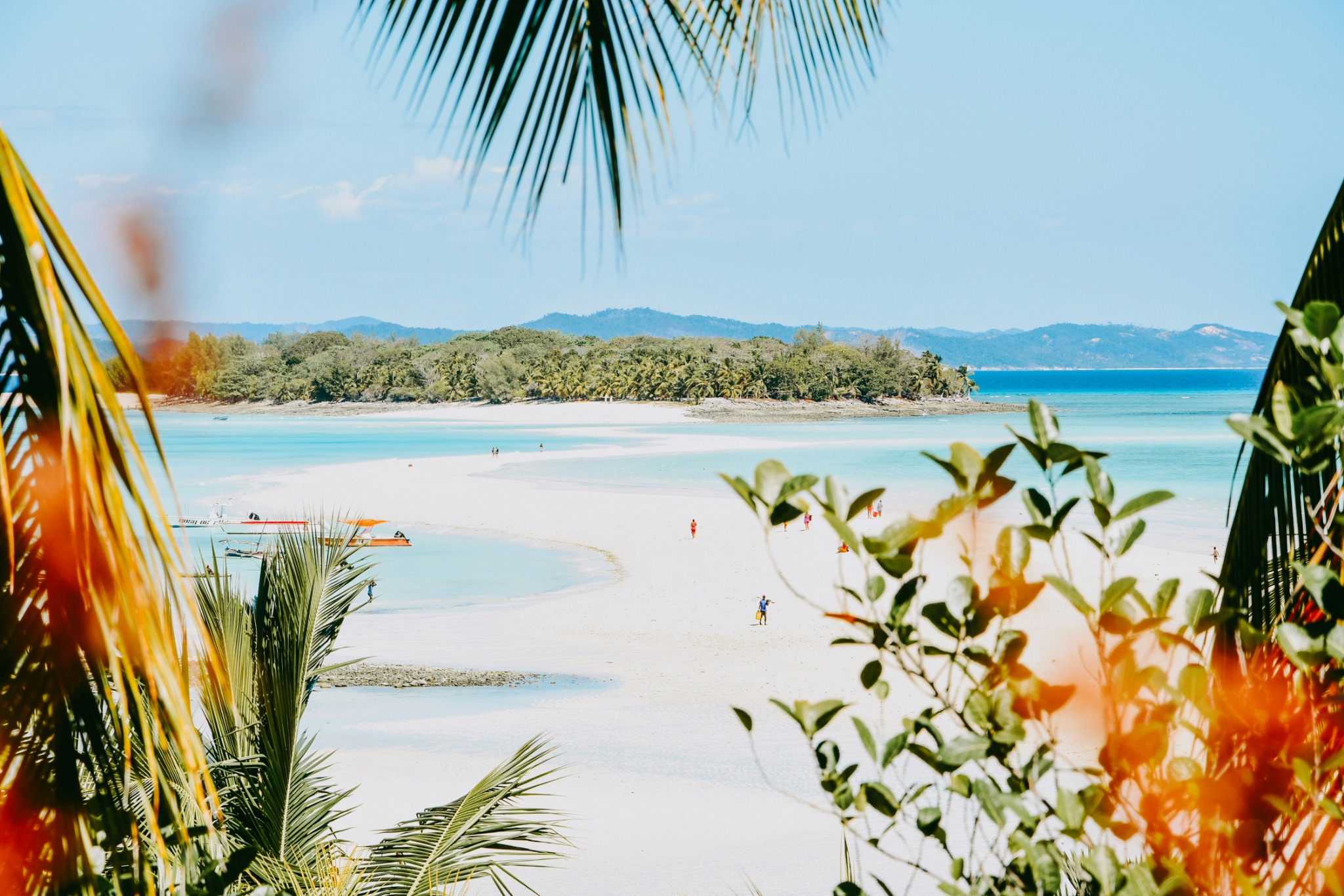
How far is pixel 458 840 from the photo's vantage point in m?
4.50

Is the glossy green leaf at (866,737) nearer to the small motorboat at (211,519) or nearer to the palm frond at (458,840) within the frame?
the palm frond at (458,840)

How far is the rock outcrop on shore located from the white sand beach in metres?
0.31

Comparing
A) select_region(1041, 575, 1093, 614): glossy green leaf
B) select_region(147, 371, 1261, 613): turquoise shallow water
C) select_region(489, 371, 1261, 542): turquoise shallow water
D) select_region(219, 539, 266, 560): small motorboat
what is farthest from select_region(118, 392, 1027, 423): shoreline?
select_region(1041, 575, 1093, 614): glossy green leaf

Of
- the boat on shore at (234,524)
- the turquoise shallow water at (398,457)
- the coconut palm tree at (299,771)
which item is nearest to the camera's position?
the coconut palm tree at (299,771)

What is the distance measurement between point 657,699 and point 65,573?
13.2 m

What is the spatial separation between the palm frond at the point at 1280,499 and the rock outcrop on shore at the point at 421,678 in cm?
1252

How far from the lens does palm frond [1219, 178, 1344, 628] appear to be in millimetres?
1975

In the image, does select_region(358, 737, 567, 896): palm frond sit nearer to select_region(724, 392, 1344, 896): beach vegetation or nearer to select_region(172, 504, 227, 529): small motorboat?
select_region(724, 392, 1344, 896): beach vegetation

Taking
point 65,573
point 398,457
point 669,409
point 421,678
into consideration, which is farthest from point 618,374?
point 65,573

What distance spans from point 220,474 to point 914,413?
2418 inches

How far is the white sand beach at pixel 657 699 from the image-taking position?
891 centimetres

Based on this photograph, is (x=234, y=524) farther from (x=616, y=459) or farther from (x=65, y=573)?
(x=65, y=573)

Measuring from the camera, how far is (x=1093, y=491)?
48.3 inches

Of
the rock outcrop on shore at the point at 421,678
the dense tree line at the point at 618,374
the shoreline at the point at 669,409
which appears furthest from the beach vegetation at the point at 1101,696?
the dense tree line at the point at 618,374
